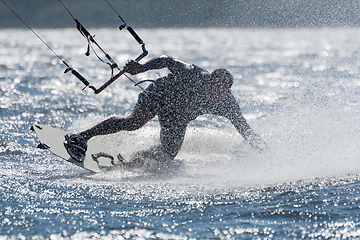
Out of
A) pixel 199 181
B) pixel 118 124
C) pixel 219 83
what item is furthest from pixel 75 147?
pixel 219 83

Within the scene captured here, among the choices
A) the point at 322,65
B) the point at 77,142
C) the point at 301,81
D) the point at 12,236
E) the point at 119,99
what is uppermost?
the point at 322,65

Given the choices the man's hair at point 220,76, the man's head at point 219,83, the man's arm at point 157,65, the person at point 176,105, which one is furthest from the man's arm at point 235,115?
the man's arm at point 157,65

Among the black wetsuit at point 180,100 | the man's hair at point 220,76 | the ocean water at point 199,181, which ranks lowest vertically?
the ocean water at point 199,181

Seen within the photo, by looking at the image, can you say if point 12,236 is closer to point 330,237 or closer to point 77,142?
point 330,237

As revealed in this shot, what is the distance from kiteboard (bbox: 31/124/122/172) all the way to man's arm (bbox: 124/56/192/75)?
1002 millimetres

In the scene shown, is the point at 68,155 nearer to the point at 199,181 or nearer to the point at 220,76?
the point at 199,181

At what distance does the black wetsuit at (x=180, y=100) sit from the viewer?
5008 millimetres

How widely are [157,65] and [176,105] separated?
1.96ft

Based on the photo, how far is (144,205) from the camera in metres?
3.15

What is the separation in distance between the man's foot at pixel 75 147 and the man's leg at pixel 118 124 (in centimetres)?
15

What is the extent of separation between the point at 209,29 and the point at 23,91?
54.1 meters

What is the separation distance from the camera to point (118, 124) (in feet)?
15.8

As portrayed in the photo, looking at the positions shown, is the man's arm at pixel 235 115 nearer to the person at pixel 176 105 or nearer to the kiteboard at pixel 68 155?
the person at pixel 176 105

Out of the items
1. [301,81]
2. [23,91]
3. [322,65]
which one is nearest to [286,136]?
[23,91]
